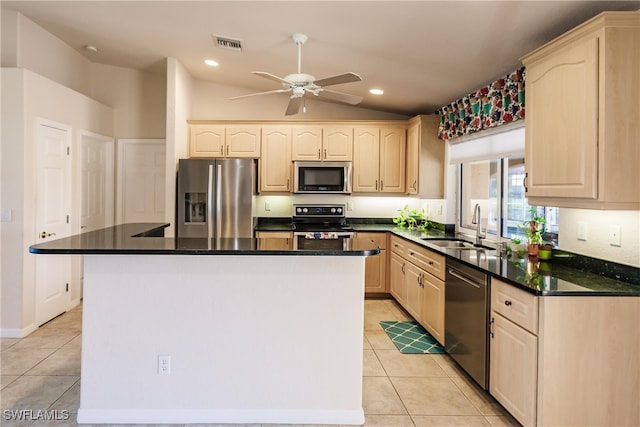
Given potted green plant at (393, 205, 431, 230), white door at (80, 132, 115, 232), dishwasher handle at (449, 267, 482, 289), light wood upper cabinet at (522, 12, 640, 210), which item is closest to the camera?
light wood upper cabinet at (522, 12, 640, 210)

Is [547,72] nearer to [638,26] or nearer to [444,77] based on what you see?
[638,26]

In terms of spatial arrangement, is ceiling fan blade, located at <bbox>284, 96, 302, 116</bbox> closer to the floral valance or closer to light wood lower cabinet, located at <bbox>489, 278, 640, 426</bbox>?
the floral valance

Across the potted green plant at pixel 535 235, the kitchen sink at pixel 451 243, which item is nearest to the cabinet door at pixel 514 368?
the potted green plant at pixel 535 235

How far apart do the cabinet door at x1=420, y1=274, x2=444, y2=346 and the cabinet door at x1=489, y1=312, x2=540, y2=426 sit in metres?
0.86

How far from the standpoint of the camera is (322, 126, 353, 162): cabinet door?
16.9 ft

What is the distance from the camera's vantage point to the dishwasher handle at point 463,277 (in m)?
2.67

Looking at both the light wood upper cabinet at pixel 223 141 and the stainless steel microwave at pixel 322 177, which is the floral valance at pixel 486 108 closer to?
the stainless steel microwave at pixel 322 177

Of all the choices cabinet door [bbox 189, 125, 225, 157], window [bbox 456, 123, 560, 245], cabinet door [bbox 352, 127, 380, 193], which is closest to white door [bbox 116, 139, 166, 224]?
cabinet door [bbox 189, 125, 225, 157]

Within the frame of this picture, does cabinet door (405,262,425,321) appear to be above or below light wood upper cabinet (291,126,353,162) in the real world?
below

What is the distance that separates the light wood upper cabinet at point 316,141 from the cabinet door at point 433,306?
218cm

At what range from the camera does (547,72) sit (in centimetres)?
236

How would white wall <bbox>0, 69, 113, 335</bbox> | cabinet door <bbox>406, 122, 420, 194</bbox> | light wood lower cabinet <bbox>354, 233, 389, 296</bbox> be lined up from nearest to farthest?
white wall <bbox>0, 69, 113, 335</bbox> < cabinet door <bbox>406, 122, 420, 194</bbox> < light wood lower cabinet <bbox>354, 233, 389, 296</bbox>

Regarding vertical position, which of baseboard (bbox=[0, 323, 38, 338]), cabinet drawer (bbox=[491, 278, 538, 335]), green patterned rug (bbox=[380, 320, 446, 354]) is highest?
cabinet drawer (bbox=[491, 278, 538, 335])

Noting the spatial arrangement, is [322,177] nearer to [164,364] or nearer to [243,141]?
[243,141]
